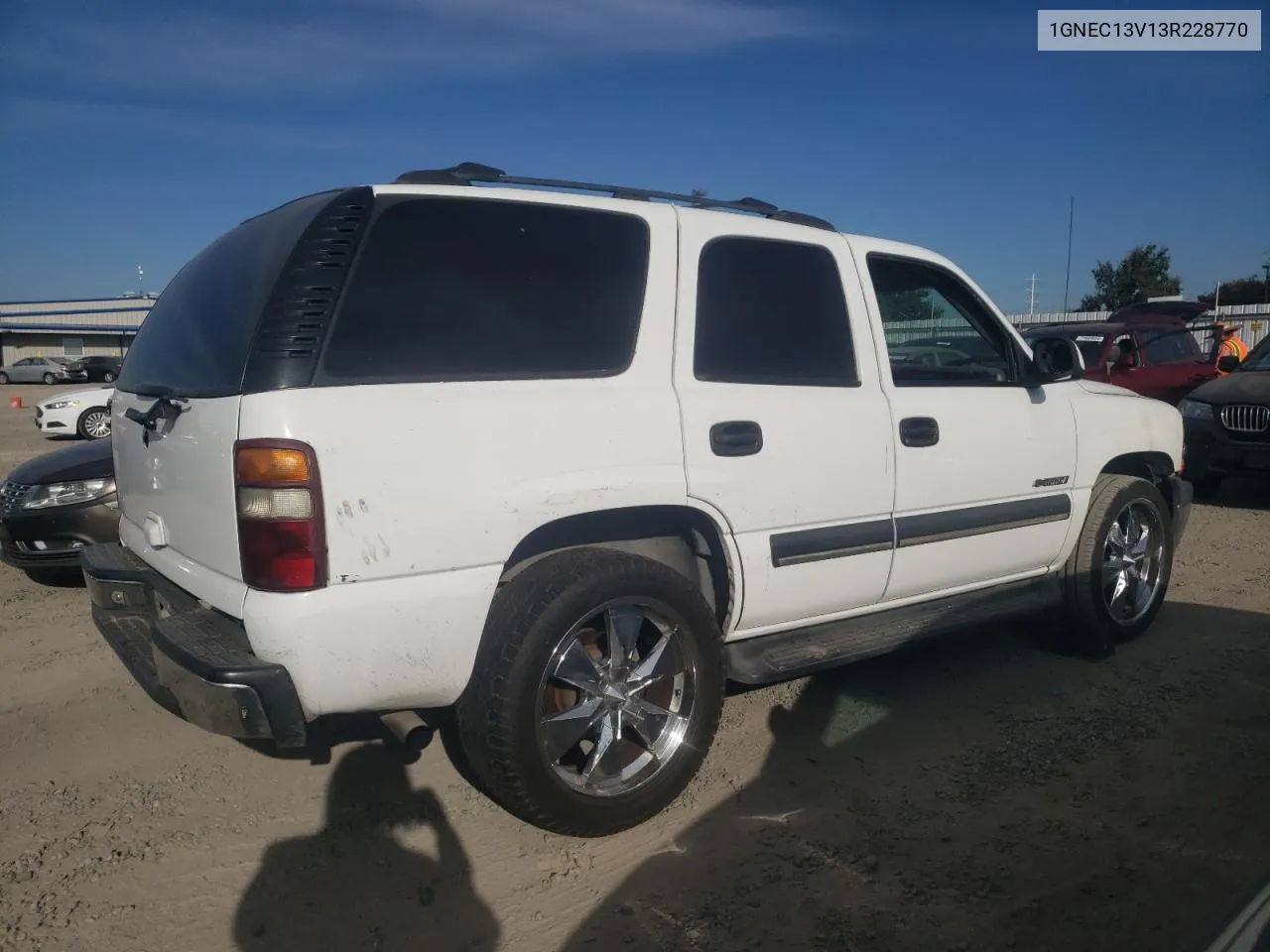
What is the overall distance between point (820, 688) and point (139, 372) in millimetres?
3028

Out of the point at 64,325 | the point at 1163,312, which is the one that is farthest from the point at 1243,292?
the point at 64,325

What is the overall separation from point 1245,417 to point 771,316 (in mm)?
6897

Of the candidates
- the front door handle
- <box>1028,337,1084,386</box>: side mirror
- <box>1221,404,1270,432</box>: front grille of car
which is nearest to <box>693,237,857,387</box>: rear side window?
the front door handle

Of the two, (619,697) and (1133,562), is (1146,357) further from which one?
(619,697)

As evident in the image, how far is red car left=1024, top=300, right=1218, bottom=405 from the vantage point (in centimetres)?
1082

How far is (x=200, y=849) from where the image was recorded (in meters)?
2.90

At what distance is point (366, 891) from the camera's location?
269 cm

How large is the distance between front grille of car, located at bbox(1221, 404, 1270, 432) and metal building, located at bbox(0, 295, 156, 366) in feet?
173

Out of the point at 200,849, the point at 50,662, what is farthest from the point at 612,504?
the point at 50,662

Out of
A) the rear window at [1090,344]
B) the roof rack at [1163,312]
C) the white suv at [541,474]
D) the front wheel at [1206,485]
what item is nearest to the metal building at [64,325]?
the roof rack at [1163,312]

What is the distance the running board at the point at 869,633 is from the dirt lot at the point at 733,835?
1.25 feet

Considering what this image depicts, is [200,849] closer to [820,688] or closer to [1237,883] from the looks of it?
[820,688]

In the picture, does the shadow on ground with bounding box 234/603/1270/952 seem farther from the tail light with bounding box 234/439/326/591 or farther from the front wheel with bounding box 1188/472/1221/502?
the front wheel with bounding box 1188/472/1221/502

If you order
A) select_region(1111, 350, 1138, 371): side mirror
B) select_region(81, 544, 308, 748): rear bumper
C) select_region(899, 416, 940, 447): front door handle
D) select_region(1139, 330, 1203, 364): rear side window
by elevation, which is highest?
select_region(1139, 330, 1203, 364): rear side window
